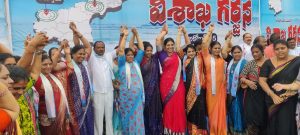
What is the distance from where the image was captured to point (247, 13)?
6.49 m

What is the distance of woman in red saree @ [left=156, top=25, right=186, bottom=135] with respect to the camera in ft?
15.6

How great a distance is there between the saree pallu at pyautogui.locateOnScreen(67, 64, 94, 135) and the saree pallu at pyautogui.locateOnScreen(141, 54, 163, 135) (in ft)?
2.47

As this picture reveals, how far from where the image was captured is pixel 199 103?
4801 millimetres

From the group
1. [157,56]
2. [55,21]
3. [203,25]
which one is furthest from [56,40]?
[203,25]

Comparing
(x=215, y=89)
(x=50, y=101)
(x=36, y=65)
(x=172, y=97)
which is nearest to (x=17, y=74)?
(x=36, y=65)

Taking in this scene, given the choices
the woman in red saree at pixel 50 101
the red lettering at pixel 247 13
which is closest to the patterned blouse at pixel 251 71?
the red lettering at pixel 247 13

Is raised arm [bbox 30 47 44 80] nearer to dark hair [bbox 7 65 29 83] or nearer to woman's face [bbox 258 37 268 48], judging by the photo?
dark hair [bbox 7 65 29 83]

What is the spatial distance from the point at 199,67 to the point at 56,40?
204cm

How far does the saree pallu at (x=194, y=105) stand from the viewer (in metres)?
4.80

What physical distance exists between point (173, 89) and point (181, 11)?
1.77 m

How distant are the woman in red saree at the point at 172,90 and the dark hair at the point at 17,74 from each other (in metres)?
2.41

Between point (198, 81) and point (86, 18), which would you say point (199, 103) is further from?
point (86, 18)

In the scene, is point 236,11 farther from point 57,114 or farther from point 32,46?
point 32,46

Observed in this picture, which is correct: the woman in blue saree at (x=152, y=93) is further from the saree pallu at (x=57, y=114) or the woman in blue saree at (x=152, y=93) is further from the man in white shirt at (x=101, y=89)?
the saree pallu at (x=57, y=114)
